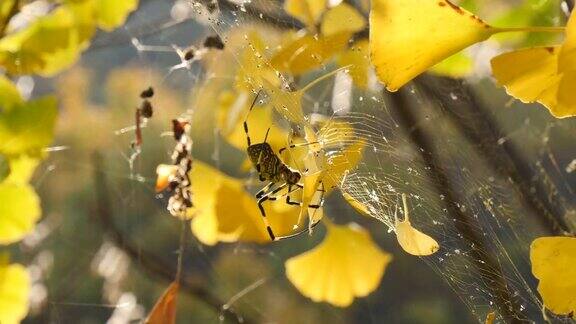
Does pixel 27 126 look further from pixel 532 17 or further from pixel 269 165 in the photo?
pixel 532 17

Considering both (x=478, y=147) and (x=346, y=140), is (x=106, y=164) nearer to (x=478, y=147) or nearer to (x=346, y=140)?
(x=478, y=147)

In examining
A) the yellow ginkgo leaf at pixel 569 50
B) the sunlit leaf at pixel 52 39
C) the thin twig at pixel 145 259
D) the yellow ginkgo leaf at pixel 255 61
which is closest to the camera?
the yellow ginkgo leaf at pixel 569 50

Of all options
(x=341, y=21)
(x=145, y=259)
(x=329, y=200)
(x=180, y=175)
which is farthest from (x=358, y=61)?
(x=145, y=259)

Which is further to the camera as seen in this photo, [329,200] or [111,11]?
[329,200]

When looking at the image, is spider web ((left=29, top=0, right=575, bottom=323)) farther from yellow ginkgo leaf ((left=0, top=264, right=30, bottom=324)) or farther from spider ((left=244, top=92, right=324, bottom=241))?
yellow ginkgo leaf ((left=0, top=264, right=30, bottom=324))

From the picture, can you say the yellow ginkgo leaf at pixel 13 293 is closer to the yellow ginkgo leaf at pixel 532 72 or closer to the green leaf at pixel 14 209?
the green leaf at pixel 14 209

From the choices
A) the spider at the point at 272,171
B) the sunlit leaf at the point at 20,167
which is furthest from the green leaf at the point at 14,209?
the spider at the point at 272,171

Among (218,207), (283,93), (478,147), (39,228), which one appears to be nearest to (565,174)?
(478,147)
